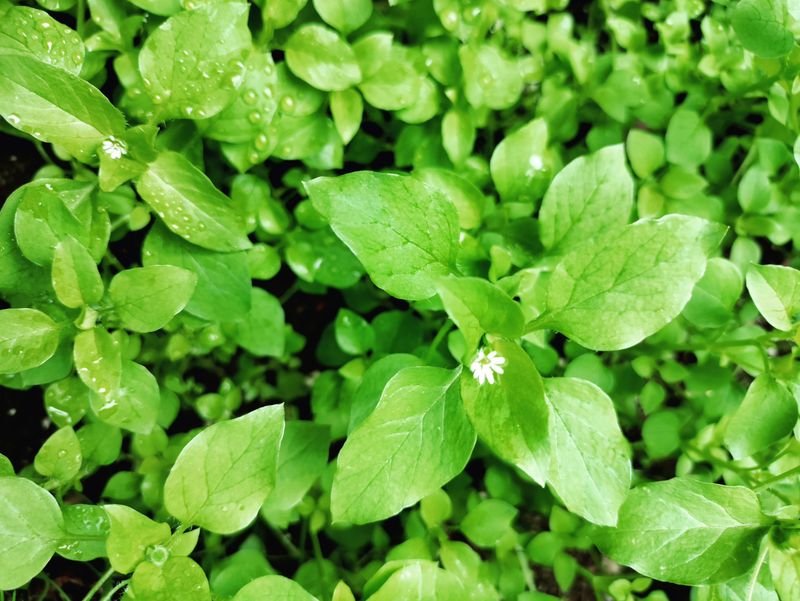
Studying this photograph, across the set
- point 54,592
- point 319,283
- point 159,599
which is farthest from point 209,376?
point 159,599

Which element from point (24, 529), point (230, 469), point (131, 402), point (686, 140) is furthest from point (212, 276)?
point (686, 140)

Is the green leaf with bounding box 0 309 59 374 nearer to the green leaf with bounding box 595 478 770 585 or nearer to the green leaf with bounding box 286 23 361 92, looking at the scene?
the green leaf with bounding box 286 23 361 92

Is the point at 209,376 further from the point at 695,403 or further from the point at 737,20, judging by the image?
the point at 737,20

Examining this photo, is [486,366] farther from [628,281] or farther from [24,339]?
[24,339]

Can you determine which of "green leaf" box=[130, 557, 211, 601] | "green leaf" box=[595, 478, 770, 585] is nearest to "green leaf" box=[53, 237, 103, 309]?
"green leaf" box=[130, 557, 211, 601]

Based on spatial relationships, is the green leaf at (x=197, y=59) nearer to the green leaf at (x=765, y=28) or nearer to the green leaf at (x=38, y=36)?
the green leaf at (x=38, y=36)

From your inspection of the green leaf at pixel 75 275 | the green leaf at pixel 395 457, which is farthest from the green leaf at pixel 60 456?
the green leaf at pixel 395 457

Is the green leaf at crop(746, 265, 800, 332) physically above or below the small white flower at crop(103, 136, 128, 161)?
below
